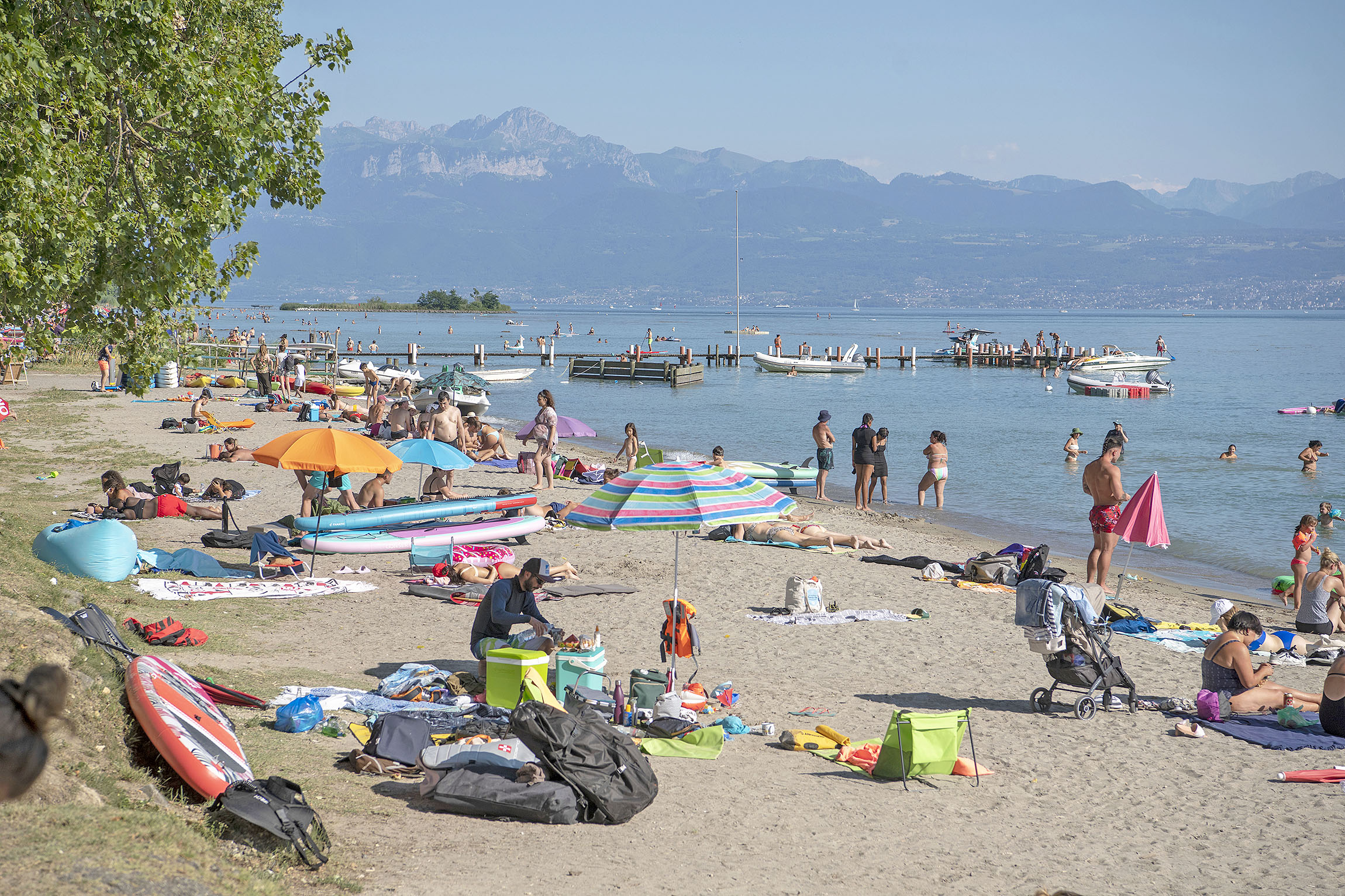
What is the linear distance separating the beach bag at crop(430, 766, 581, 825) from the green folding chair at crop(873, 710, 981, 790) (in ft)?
7.43

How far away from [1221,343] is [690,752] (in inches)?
4674

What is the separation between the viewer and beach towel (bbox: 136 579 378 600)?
34.7ft

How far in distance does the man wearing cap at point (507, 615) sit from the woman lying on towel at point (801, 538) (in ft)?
22.9

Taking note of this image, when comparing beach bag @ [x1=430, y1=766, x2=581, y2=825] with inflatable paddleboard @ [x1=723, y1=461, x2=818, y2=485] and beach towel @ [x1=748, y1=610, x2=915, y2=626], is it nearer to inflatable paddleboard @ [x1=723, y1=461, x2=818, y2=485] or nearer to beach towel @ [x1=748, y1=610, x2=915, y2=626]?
beach towel @ [x1=748, y1=610, x2=915, y2=626]

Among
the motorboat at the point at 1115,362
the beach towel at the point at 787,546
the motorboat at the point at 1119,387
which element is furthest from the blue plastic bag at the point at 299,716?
the motorboat at the point at 1115,362

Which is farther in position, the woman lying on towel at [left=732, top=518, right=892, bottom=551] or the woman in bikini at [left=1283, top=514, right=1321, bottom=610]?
the woman lying on towel at [left=732, top=518, right=892, bottom=551]

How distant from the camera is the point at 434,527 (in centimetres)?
1419

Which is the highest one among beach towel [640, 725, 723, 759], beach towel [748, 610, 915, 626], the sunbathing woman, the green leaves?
the green leaves

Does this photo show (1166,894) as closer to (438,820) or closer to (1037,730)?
(1037,730)

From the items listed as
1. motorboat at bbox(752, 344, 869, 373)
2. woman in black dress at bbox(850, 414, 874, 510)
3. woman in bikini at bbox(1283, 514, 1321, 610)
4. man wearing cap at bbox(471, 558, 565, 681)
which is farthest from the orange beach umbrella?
motorboat at bbox(752, 344, 869, 373)

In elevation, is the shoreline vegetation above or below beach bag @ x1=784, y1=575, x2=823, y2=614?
above

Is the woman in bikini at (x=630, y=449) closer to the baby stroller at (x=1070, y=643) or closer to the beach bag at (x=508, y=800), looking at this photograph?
the baby stroller at (x=1070, y=643)

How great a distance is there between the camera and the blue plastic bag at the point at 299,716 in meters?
6.98

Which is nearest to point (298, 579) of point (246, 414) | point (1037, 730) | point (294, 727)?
point (294, 727)
